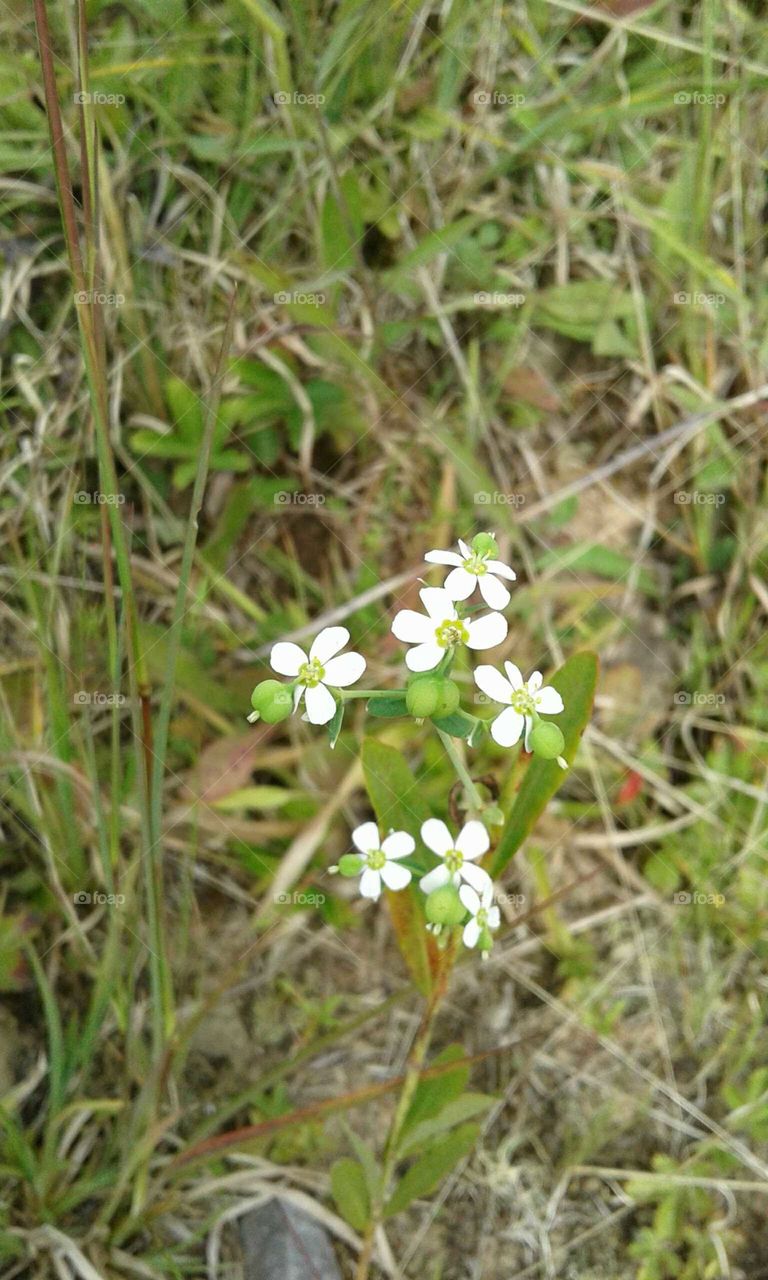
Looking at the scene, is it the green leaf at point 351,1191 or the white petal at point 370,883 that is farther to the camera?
the green leaf at point 351,1191

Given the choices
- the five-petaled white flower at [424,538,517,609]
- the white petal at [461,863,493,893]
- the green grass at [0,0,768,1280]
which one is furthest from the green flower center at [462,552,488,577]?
the green grass at [0,0,768,1280]

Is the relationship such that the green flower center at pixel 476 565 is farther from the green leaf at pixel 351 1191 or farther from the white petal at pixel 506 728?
the green leaf at pixel 351 1191

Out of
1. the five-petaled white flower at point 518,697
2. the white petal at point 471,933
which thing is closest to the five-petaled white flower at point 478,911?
the white petal at point 471,933

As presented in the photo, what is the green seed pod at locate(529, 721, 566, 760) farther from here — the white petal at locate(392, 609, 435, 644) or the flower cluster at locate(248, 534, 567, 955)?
the white petal at locate(392, 609, 435, 644)

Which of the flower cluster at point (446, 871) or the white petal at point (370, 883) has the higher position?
the flower cluster at point (446, 871)

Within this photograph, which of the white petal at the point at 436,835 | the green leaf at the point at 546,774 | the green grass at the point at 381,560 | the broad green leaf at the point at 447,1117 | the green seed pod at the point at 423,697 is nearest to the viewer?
the green seed pod at the point at 423,697
